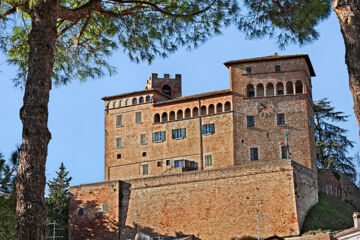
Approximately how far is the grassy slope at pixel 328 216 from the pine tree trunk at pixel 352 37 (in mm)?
23739

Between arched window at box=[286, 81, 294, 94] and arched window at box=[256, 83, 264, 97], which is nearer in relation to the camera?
arched window at box=[286, 81, 294, 94]

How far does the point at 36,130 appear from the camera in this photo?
850cm

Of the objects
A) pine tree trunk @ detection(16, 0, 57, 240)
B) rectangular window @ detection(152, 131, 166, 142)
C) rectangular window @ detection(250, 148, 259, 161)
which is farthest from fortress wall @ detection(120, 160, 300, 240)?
pine tree trunk @ detection(16, 0, 57, 240)

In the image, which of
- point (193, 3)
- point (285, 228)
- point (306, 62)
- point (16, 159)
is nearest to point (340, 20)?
point (193, 3)

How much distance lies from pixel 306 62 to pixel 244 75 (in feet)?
14.5

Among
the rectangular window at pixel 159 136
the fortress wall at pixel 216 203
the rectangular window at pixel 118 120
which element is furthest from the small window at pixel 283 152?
the rectangular window at pixel 118 120

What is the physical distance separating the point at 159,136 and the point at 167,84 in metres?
6.56

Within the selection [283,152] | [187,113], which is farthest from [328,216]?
[187,113]

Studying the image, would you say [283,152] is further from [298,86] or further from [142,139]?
[142,139]

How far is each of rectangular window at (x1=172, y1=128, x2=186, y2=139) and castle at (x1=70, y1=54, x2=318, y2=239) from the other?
0.24 feet

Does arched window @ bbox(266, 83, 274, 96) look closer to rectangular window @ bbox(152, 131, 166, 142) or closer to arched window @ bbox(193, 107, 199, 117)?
arched window @ bbox(193, 107, 199, 117)

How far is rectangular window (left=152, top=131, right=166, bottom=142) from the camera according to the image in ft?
135

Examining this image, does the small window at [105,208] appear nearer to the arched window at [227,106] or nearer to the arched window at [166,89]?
the arched window at [227,106]

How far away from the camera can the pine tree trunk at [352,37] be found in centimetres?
797
